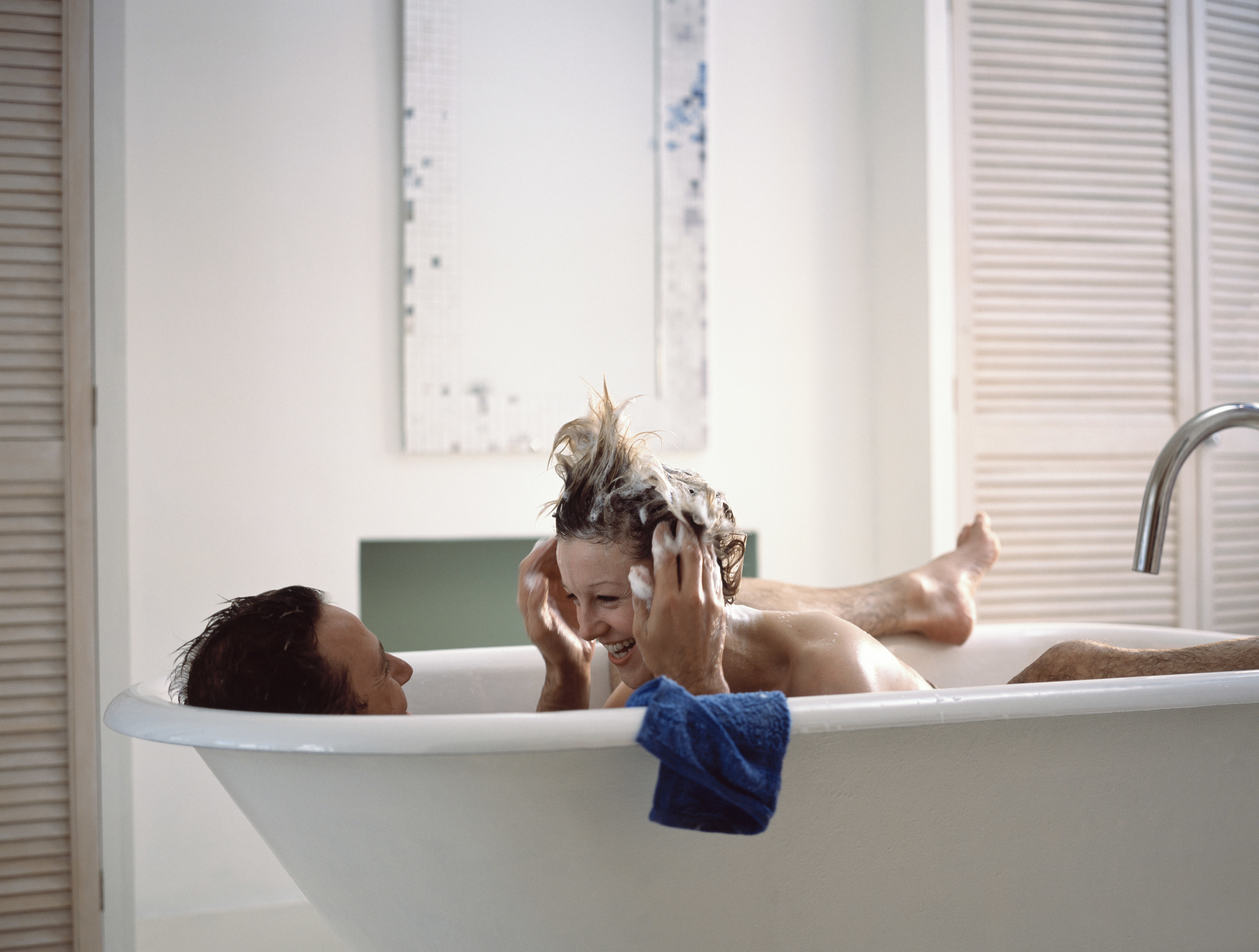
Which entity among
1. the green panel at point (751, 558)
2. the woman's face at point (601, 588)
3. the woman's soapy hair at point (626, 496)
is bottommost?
the green panel at point (751, 558)

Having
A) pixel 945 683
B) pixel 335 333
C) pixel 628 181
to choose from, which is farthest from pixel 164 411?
pixel 945 683

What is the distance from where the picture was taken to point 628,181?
2324mm

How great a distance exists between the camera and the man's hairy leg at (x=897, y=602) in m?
1.65

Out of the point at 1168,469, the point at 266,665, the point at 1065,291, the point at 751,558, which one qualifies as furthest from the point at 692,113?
the point at 266,665

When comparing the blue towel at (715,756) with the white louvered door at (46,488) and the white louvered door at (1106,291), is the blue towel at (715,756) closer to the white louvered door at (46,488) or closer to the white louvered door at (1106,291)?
the white louvered door at (46,488)

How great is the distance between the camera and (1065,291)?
2365 millimetres

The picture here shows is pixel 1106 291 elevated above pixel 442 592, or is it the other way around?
pixel 1106 291

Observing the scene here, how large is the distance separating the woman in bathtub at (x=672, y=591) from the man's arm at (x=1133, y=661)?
11.3 inches

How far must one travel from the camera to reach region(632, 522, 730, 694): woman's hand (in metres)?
0.98

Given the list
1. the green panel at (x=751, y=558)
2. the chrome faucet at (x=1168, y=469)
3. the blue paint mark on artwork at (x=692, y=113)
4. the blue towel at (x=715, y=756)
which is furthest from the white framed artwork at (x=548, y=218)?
the blue towel at (x=715, y=756)

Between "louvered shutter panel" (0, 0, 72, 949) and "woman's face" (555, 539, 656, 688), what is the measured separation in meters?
1.28

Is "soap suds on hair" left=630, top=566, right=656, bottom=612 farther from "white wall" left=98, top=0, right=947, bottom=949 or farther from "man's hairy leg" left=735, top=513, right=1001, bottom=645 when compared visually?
"white wall" left=98, top=0, right=947, bottom=949

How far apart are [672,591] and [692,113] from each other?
170 cm

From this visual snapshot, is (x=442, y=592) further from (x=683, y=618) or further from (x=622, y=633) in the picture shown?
(x=683, y=618)
